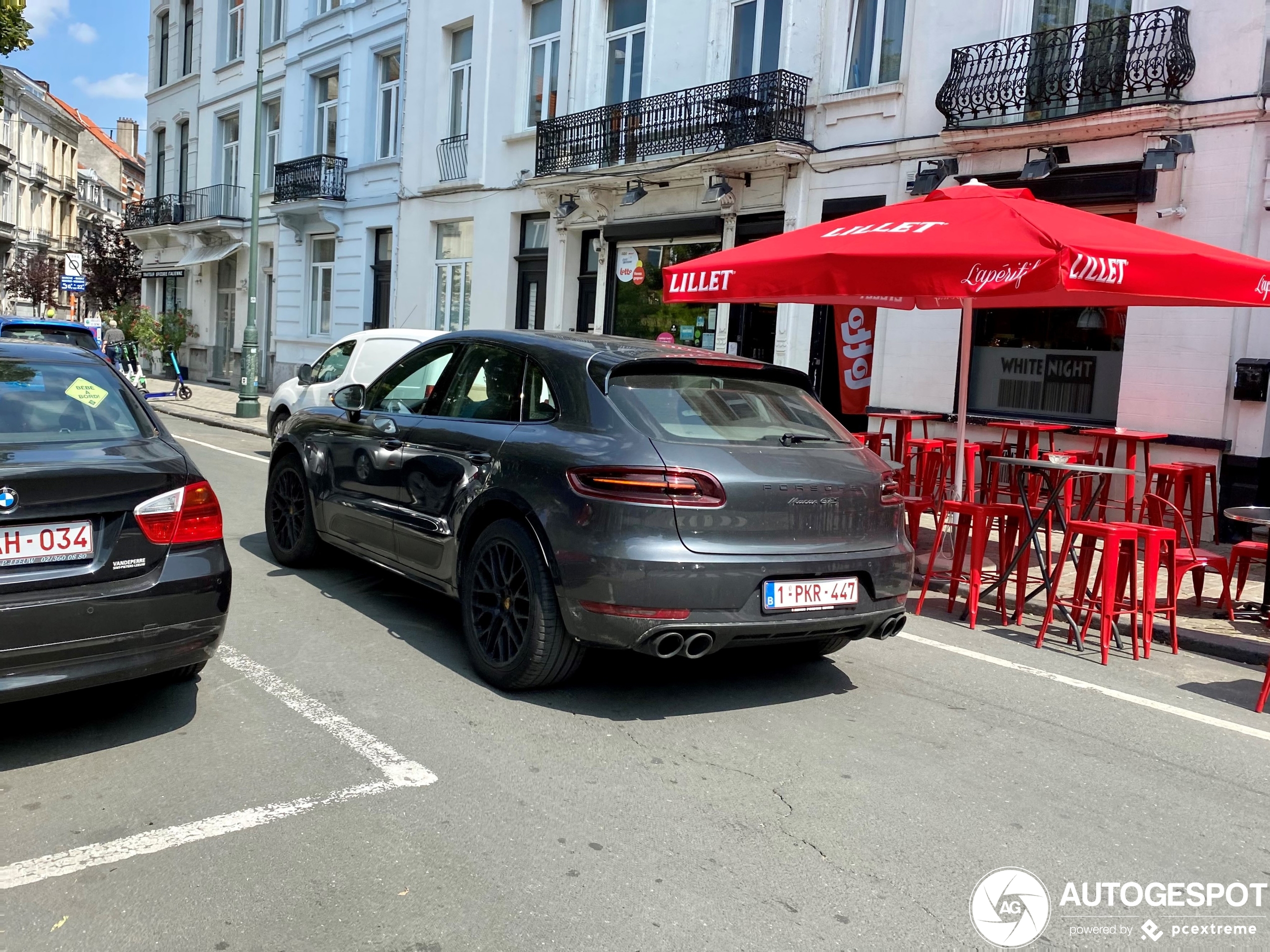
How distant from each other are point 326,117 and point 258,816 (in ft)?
82.6

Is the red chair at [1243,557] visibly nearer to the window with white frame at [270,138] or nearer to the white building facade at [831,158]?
the white building facade at [831,158]

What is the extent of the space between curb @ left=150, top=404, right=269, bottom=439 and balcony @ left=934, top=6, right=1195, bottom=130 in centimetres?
1097

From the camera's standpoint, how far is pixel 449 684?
16.5 ft

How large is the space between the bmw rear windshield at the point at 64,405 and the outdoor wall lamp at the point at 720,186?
12221 mm

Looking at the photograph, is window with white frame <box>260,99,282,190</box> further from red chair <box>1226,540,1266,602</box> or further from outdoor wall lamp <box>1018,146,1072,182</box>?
red chair <box>1226,540,1266,602</box>

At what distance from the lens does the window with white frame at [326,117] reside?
84.5 ft

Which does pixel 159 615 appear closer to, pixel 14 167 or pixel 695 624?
pixel 695 624

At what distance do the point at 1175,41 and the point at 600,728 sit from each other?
33.5ft

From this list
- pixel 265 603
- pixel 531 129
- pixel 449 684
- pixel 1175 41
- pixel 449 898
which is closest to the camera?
pixel 449 898

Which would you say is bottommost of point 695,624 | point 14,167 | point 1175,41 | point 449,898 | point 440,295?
point 449,898

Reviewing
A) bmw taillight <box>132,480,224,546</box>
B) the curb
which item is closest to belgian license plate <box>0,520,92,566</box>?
bmw taillight <box>132,480,224,546</box>

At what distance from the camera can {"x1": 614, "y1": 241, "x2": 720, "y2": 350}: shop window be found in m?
17.0

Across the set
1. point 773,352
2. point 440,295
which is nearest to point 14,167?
point 440,295

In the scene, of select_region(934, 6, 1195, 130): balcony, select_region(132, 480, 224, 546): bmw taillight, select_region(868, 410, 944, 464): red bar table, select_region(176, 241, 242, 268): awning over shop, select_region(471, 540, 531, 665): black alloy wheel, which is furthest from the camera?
select_region(176, 241, 242, 268): awning over shop
